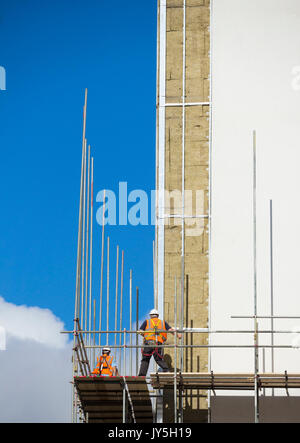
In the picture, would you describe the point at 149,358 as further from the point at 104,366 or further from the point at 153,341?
the point at 104,366

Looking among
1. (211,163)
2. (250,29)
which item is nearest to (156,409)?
(211,163)

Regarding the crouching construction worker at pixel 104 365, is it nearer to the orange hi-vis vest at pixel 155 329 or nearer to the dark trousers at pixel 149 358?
the dark trousers at pixel 149 358

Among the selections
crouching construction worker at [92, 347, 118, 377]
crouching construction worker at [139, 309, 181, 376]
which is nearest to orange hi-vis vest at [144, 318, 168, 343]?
crouching construction worker at [139, 309, 181, 376]

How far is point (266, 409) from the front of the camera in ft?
87.1

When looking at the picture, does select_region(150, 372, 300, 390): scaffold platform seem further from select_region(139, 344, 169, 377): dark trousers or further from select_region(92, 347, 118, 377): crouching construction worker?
select_region(92, 347, 118, 377): crouching construction worker

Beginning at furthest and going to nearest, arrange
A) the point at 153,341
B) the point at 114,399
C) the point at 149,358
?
the point at 149,358
the point at 153,341
the point at 114,399

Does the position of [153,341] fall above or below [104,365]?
above

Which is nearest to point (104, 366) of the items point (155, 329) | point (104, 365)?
point (104, 365)

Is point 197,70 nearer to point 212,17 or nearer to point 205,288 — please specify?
point 212,17

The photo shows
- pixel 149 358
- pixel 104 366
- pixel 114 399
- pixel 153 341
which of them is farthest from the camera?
pixel 104 366

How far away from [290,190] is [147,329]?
20.5 ft

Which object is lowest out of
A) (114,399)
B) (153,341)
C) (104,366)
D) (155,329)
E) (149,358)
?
(114,399)
